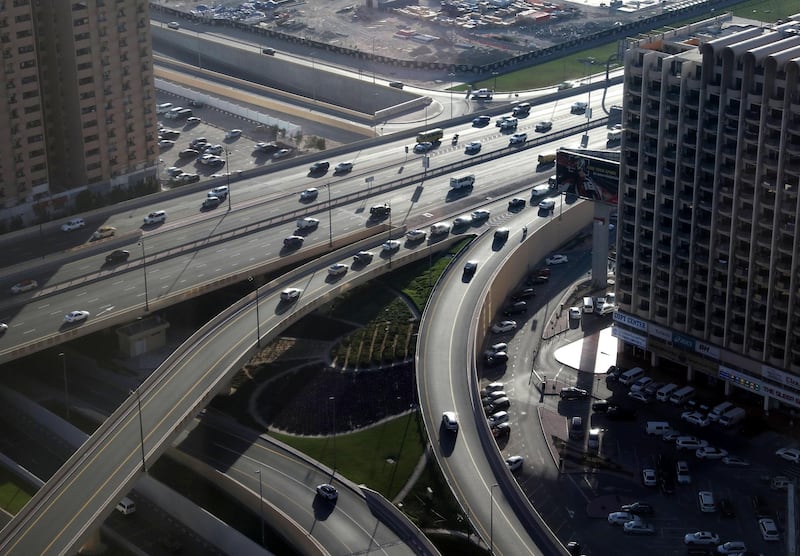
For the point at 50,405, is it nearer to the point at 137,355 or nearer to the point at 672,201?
the point at 137,355

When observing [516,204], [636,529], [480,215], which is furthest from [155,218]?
[636,529]

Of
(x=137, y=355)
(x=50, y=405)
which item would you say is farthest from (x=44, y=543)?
(x=137, y=355)

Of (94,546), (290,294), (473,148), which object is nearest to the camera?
(94,546)

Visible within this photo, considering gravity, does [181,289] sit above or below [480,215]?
below

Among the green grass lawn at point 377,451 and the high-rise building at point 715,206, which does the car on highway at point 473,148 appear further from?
the green grass lawn at point 377,451

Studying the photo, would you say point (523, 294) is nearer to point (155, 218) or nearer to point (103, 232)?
point (155, 218)

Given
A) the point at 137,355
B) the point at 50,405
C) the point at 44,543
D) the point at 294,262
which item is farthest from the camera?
the point at 294,262
